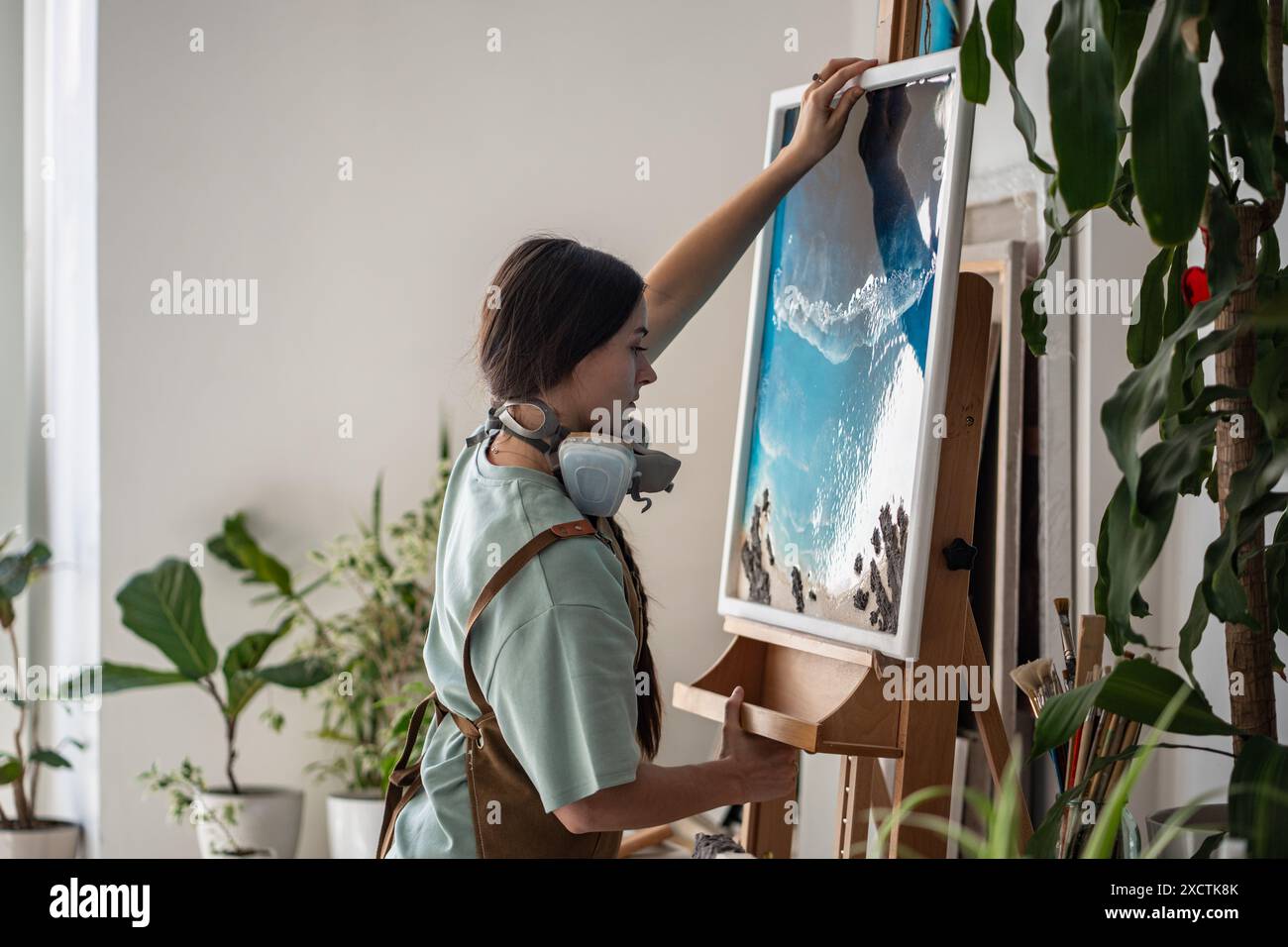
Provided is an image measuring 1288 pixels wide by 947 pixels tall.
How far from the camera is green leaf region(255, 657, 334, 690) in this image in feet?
10.3

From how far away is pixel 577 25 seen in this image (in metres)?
3.60

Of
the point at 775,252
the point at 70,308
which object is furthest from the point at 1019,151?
the point at 70,308

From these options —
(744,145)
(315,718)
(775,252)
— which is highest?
(744,145)

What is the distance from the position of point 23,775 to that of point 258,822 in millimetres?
650

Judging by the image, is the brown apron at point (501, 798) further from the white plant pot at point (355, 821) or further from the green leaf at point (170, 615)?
the green leaf at point (170, 615)

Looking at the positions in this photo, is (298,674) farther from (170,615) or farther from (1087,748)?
(1087,748)

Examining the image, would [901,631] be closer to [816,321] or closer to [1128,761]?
[1128,761]

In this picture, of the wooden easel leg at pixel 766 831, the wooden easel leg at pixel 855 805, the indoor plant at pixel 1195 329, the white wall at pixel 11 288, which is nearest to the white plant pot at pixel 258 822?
the white wall at pixel 11 288

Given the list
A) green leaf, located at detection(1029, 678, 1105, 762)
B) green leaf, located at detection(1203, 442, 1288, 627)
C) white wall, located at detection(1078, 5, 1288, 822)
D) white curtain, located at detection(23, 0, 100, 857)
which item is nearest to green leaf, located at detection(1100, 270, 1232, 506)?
green leaf, located at detection(1203, 442, 1288, 627)

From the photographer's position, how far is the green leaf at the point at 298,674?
124 inches

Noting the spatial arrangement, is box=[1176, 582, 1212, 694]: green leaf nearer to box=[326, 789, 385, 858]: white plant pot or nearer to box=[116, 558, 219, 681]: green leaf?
box=[326, 789, 385, 858]: white plant pot

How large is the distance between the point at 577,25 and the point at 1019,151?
143 cm

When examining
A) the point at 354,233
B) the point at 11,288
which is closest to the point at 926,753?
the point at 354,233
